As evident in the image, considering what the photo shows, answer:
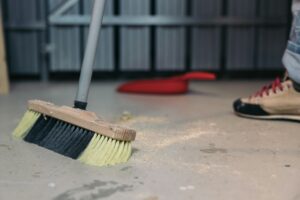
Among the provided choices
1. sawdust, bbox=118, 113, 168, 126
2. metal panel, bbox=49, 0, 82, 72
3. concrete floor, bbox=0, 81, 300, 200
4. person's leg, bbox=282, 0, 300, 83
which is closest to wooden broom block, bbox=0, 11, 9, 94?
concrete floor, bbox=0, 81, 300, 200

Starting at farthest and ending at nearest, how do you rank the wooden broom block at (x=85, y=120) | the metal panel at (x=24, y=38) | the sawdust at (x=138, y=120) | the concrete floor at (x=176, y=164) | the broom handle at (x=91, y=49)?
the metal panel at (x=24, y=38) < the sawdust at (x=138, y=120) < the broom handle at (x=91, y=49) < the wooden broom block at (x=85, y=120) < the concrete floor at (x=176, y=164)

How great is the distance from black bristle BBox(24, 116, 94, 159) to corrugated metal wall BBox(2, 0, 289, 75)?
99 cm

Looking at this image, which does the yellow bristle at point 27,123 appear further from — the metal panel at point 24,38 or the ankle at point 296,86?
the metal panel at point 24,38

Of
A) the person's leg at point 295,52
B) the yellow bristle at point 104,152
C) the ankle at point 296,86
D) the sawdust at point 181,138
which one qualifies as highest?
the person's leg at point 295,52

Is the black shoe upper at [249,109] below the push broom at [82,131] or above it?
below

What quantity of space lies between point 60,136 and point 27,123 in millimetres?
115

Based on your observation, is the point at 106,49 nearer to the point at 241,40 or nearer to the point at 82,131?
the point at 241,40

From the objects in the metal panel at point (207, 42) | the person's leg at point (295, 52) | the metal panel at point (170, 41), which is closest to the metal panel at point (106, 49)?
the metal panel at point (170, 41)

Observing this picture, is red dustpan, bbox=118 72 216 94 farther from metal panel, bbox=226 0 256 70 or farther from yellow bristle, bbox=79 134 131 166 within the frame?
yellow bristle, bbox=79 134 131 166

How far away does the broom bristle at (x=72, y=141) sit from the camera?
2.62ft

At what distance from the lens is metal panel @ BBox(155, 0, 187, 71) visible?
74.5 inches

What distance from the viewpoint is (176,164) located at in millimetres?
812

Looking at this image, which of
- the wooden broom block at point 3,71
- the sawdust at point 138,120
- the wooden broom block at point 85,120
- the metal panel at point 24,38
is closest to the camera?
the wooden broom block at point 85,120

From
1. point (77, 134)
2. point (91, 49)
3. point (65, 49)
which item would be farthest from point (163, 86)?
point (77, 134)
